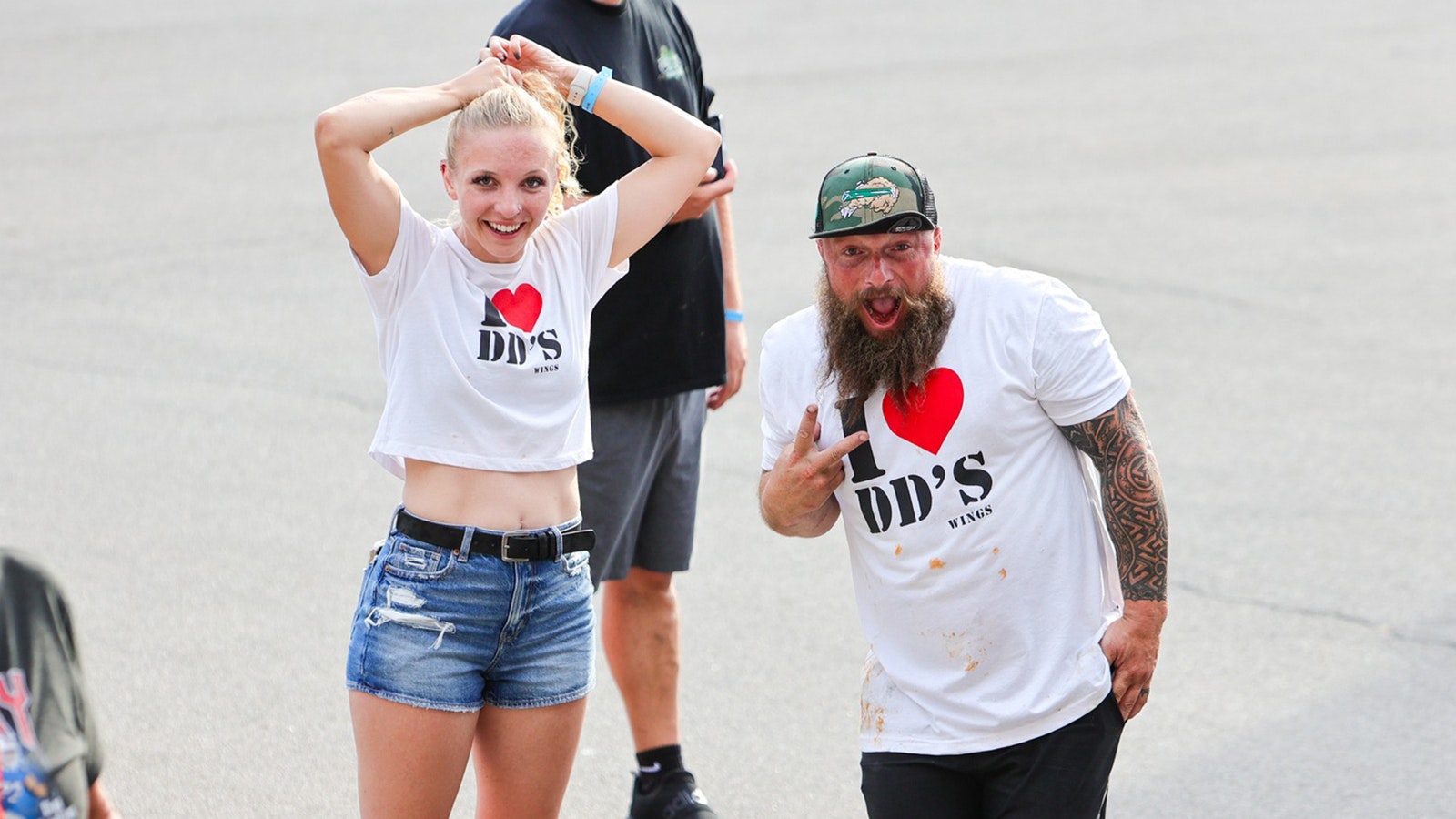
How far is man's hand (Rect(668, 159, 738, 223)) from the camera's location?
4027 millimetres

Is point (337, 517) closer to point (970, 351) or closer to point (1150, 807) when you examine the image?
point (1150, 807)

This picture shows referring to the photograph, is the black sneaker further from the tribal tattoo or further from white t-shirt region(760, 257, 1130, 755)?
the tribal tattoo

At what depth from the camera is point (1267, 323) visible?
8422 mm

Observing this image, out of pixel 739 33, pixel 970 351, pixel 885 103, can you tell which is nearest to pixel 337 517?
pixel 970 351

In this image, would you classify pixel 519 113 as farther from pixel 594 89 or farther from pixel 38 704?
pixel 38 704

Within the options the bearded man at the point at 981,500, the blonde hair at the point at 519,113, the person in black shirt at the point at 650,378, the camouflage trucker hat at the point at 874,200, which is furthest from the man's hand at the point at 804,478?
the person in black shirt at the point at 650,378

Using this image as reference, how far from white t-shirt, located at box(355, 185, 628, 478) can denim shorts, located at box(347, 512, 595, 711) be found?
197mm

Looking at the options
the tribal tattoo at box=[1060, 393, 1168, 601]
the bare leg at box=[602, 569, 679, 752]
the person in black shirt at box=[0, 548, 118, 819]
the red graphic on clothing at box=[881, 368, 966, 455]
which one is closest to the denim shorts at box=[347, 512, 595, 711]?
the red graphic on clothing at box=[881, 368, 966, 455]

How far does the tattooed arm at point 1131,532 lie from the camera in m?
3.12

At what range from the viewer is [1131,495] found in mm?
3119

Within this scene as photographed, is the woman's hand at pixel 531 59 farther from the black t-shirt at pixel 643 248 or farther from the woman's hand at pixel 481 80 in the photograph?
the black t-shirt at pixel 643 248

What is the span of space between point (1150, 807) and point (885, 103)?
9069 mm

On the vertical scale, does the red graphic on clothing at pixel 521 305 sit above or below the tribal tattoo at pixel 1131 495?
above

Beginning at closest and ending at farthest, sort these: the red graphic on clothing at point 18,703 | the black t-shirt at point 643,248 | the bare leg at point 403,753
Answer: the red graphic on clothing at point 18,703
the bare leg at point 403,753
the black t-shirt at point 643,248
